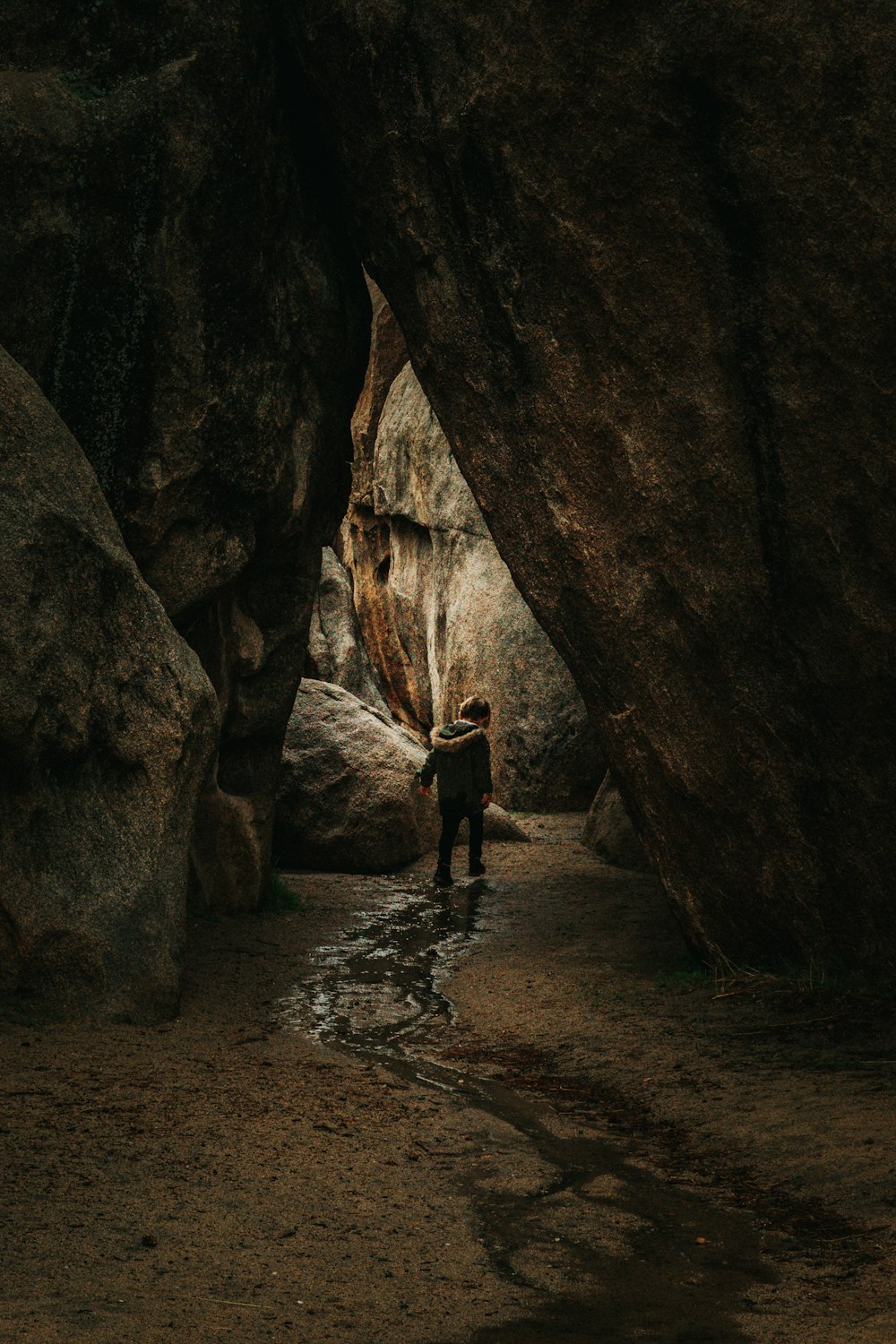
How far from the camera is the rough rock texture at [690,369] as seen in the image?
21.6 feet

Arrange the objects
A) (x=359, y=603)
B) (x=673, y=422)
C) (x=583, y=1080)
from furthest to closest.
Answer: (x=359, y=603) < (x=673, y=422) < (x=583, y=1080)

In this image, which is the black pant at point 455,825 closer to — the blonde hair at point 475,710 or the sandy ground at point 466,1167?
the blonde hair at point 475,710

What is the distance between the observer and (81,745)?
6.79 m

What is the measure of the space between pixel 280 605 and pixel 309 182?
312 cm

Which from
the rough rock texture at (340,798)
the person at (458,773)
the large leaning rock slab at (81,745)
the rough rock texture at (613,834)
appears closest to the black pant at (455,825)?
the person at (458,773)

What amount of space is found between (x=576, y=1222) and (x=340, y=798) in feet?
27.4

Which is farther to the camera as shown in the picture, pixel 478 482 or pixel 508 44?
pixel 478 482

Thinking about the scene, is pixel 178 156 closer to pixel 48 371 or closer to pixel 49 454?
pixel 48 371

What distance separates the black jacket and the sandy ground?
409cm

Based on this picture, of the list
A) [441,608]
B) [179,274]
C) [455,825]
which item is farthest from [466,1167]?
[441,608]

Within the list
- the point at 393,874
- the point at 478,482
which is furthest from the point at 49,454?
the point at 393,874

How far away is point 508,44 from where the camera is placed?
7.38 m

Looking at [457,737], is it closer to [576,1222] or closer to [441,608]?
[576,1222]

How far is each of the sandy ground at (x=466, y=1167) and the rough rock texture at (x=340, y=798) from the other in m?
4.29
